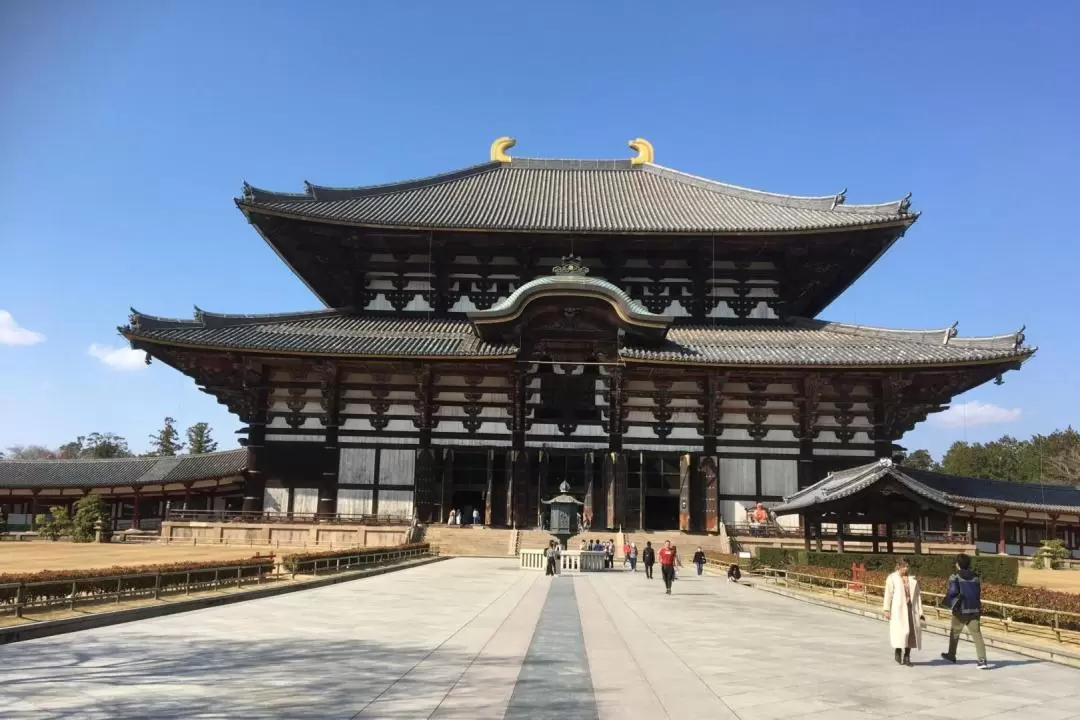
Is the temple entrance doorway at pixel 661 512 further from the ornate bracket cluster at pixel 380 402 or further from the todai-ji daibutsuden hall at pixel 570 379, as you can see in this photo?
the ornate bracket cluster at pixel 380 402

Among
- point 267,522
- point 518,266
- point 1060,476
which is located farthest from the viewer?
point 1060,476

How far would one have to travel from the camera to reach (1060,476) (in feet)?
251

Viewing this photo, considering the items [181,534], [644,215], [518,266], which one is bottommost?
[181,534]

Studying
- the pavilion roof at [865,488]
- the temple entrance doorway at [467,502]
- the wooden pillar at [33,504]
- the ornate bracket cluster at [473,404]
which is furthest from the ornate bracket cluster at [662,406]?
the wooden pillar at [33,504]

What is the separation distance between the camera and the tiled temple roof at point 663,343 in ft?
105

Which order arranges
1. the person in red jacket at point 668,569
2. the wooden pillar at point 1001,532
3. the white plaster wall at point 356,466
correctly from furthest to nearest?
the wooden pillar at point 1001,532, the white plaster wall at point 356,466, the person in red jacket at point 668,569

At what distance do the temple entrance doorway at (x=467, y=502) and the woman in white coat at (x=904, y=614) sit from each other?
26755 mm

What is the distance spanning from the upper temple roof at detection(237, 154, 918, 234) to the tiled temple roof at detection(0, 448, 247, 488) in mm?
16021

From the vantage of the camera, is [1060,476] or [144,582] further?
[1060,476]

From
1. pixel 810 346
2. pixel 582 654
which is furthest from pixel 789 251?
pixel 582 654

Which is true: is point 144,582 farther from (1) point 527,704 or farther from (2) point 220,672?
(1) point 527,704

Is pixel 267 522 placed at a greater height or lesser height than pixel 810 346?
lesser

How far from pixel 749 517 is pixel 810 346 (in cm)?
823

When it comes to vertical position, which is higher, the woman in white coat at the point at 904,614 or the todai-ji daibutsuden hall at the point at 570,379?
the todai-ji daibutsuden hall at the point at 570,379
